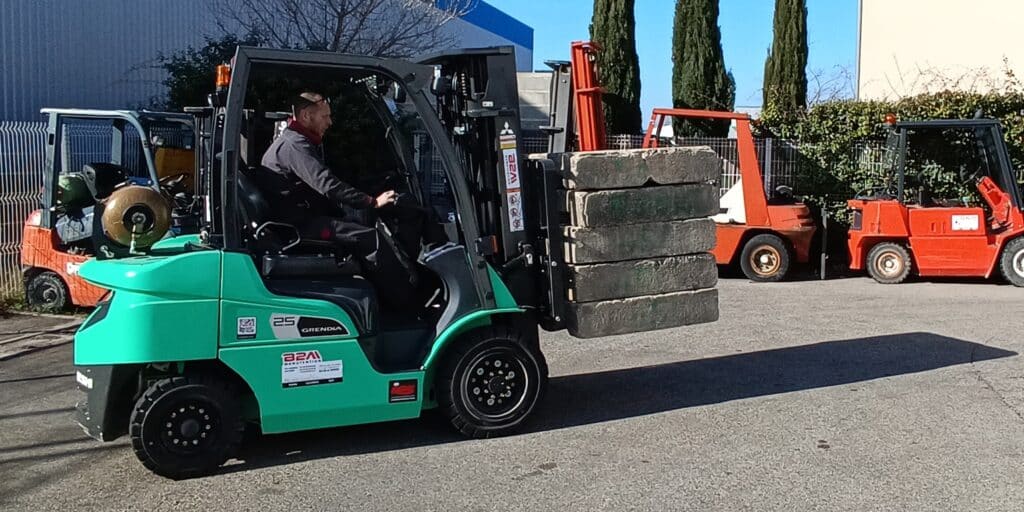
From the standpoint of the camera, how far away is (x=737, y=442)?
5887 mm

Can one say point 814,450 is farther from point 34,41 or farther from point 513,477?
point 34,41

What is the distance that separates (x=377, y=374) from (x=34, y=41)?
13044mm

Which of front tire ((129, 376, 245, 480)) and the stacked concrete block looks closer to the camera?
front tire ((129, 376, 245, 480))

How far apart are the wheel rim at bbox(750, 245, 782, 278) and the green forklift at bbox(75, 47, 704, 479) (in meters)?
7.86

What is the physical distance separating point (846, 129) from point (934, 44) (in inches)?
299

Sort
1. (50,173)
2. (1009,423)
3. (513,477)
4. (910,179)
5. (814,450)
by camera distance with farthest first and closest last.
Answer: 1. (910,179)
2. (50,173)
3. (1009,423)
4. (814,450)
5. (513,477)

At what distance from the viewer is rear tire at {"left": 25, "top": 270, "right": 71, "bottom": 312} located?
10062 millimetres

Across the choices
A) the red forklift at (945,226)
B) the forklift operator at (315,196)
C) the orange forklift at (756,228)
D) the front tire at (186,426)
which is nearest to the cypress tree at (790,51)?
the red forklift at (945,226)

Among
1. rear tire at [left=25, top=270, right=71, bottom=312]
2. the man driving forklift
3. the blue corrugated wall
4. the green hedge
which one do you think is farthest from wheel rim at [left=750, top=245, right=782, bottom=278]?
the blue corrugated wall

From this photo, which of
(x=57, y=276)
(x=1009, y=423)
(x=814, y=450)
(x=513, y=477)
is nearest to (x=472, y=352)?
(x=513, y=477)

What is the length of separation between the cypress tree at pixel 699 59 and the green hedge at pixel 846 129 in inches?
168

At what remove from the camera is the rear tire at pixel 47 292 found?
1006 cm

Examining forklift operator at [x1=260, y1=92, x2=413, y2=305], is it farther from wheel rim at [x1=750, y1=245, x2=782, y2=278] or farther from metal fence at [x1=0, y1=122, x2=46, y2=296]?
wheel rim at [x1=750, y1=245, x2=782, y2=278]

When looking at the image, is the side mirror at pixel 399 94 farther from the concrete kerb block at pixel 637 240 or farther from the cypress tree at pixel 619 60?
the cypress tree at pixel 619 60
